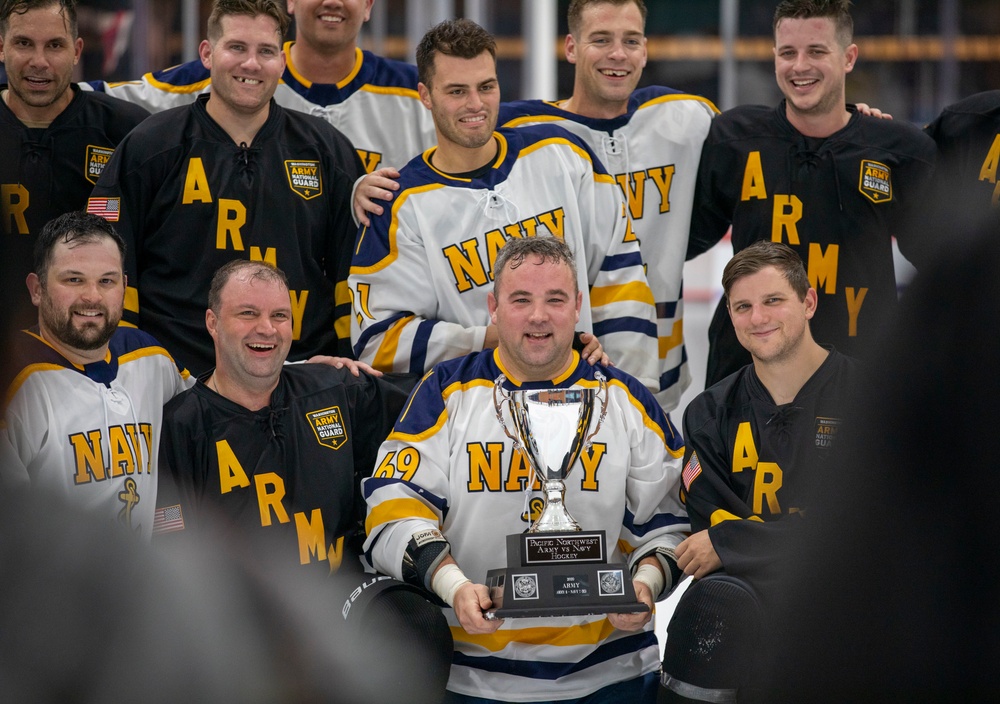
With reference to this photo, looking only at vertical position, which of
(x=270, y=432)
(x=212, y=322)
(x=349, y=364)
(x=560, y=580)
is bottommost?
(x=560, y=580)

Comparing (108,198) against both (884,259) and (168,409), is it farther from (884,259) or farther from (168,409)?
(884,259)

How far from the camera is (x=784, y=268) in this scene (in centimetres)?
292

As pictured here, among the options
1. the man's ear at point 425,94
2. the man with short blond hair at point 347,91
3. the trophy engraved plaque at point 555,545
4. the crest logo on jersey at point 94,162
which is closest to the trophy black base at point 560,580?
the trophy engraved plaque at point 555,545

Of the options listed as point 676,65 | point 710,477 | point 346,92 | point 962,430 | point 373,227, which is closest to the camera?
point 962,430

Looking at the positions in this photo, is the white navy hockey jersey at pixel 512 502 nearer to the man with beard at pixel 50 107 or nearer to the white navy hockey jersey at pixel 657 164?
the white navy hockey jersey at pixel 657 164

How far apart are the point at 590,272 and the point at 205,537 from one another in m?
2.87

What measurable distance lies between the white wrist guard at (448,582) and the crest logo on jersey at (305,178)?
1.29 meters

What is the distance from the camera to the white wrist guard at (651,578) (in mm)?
2541

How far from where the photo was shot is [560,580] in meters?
2.28

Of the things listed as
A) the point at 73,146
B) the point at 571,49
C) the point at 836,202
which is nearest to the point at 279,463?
the point at 73,146

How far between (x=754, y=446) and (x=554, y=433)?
58 cm

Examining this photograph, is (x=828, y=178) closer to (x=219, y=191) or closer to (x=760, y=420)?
(x=760, y=420)

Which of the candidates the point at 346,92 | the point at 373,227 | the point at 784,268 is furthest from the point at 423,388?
the point at 346,92

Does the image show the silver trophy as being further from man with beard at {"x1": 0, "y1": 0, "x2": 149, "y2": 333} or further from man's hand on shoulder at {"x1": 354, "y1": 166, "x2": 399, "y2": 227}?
man with beard at {"x1": 0, "y1": 0, "x2": 149, "y2": 333}
